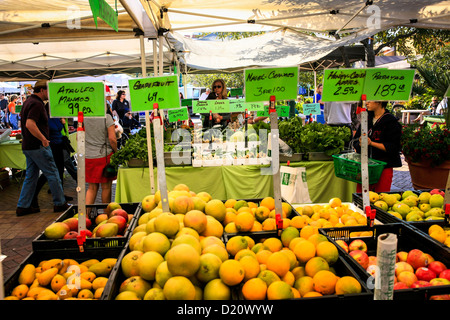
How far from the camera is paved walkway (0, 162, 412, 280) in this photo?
4026 mm

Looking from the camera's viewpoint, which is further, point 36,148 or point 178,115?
point 178,115

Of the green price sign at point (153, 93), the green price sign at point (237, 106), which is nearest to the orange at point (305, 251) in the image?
the green price sign at point (153, 93)

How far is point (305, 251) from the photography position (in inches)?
69.0

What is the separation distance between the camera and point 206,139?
5.55m

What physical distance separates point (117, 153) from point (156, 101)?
8.64 feet

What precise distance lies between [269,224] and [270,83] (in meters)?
0.98

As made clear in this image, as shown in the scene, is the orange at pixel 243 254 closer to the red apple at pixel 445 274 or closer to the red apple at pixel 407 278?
the red apple at pixel 407 278

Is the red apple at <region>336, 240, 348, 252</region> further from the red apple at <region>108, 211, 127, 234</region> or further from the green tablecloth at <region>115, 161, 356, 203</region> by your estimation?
the green tablecloth at <region>115, 161, 356, 203</region>

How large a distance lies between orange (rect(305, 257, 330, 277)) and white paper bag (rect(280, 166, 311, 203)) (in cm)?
269

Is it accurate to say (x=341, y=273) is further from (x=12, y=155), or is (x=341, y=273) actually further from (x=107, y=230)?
(x=12, y=155)

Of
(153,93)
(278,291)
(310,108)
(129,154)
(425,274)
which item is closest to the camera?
(278,291)

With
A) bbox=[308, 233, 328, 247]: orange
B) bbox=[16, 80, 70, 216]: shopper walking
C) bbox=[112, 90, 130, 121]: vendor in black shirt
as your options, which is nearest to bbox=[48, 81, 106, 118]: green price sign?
bbox=[308, 233, 328, 247]: orange

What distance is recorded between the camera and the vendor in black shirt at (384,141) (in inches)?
144

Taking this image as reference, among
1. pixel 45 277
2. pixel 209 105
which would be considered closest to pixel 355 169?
pixel 45 277
